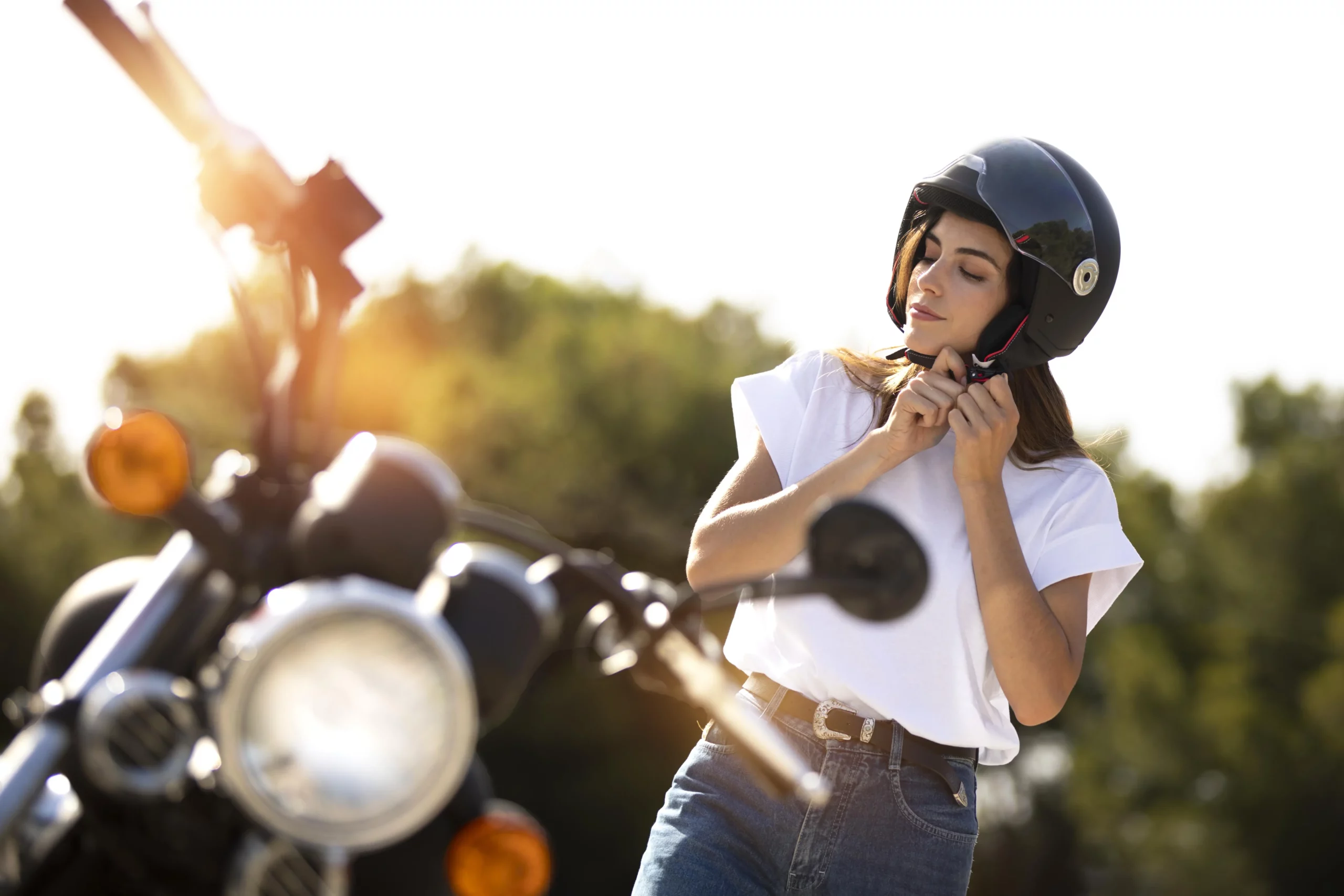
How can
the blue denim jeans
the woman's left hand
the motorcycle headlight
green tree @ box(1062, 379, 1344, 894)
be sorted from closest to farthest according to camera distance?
the motorcycle headlight → the blue denim jeans → the woman's left hand → green tree @ box(1062, 379, 1344, 894)

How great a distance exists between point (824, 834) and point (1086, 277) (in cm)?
151

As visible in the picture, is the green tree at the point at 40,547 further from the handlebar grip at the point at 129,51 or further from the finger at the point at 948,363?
the handlebar grip at the point at 129,51

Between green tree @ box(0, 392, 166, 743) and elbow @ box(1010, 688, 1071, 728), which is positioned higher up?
elbow @ box(1010, 688, 1071, 728)

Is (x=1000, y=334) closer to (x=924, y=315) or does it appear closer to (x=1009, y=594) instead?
(x=924, y=315)

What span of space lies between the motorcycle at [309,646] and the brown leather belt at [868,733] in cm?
127

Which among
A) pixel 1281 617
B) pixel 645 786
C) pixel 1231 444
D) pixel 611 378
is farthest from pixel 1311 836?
pixel 611 378

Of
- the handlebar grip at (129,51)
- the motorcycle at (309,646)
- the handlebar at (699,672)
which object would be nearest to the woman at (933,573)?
the handlebar at (699,672)

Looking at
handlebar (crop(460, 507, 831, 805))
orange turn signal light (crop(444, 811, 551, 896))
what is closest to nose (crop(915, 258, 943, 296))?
handlebar (crop(460, 507, 831, 805))

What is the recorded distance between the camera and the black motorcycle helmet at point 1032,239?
3160 millimetres

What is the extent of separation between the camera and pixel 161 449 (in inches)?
50.4

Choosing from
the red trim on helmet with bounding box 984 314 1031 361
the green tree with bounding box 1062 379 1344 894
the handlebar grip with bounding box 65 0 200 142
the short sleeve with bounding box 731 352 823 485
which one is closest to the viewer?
the handlebar grip with bounding box 65 0 200 142

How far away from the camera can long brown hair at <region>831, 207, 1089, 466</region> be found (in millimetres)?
3059

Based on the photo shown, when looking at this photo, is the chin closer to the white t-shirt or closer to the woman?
the woman

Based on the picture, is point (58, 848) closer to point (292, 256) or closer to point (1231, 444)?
point (292, 256)
